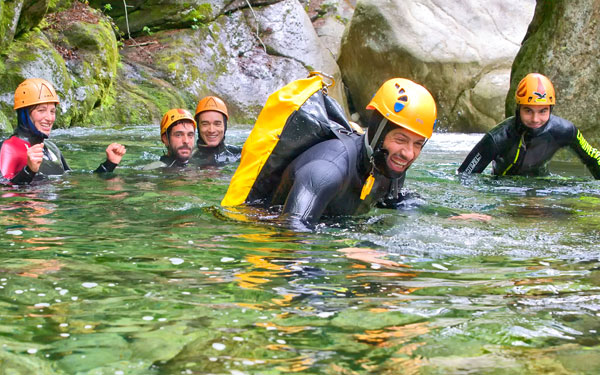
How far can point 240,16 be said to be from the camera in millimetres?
20766

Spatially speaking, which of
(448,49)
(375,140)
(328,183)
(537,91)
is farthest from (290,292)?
(448,49)

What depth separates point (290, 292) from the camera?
134 inches

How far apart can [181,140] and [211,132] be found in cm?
54

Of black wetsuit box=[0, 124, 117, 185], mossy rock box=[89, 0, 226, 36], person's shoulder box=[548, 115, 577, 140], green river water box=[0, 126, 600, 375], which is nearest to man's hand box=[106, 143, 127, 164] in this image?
black wetsuit box=[0, 124, 117, 185]

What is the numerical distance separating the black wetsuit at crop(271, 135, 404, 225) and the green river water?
0.52ft

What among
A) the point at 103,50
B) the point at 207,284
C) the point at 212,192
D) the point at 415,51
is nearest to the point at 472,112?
the point at 415,51

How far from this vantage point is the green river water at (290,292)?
256cm

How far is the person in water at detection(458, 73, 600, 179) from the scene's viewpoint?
330 inches

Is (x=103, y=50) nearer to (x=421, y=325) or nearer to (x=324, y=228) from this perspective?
(x=324, y=228)

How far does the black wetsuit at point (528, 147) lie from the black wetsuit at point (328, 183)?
346 centimetres

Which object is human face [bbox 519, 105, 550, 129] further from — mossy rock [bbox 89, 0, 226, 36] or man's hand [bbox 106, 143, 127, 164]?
mossy rock [bbox 89, 0, 226, 36]

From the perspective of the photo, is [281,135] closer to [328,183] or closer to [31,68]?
[328,183]

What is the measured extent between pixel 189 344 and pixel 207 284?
872mm

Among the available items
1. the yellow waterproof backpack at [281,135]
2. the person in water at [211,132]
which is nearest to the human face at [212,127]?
the person in water at [211,132]
